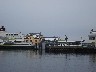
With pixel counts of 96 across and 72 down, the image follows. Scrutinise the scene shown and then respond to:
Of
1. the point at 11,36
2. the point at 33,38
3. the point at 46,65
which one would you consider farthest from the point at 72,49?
the point at 46,65

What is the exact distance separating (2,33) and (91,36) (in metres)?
26.0

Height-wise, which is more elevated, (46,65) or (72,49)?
(46,65)

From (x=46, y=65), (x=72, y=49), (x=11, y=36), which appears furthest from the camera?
(x=11, y=36)

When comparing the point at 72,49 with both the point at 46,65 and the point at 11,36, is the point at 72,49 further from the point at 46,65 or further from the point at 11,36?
the point at 46,65

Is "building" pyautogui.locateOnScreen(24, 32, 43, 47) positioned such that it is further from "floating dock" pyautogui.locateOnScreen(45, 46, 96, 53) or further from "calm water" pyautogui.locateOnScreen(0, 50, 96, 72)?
"calm water" pyautogui.locateOnScreen(0, 50, 96, 72)

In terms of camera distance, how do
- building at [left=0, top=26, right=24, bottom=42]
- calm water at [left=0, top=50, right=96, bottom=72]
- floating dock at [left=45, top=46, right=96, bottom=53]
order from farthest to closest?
building at [left=0, top=26, right=24, bottom=42] → floating dock at [left=45, top=46, right=96, bottom=53] → calm water at [left=0, top=50, right=96, bottom=72]

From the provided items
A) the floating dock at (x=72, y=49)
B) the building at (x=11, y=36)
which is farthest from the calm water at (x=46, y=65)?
the building at (x=11, y=36)

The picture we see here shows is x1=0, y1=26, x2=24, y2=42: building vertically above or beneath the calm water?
above

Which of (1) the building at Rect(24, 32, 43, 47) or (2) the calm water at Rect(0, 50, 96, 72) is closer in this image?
(2) the calm water at Rect(0, 50, 96, 72)

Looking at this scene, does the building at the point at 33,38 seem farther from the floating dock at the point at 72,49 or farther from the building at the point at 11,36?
the floating dock at the point at 72,49

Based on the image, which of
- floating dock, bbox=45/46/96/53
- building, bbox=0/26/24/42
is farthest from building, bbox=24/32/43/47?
floating dock, bbox=45/46/96/53

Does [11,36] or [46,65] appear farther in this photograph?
[11,36]

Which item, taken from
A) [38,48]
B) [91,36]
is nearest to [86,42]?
[91,36]

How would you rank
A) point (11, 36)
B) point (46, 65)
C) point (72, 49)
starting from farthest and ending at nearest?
1. point (11, 36)
2. point (72, 49)
3. point (46, 65)
